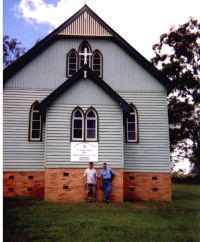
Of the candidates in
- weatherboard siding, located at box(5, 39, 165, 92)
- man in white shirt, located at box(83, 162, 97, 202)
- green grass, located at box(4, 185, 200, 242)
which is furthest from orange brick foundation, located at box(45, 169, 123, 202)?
weatherboard siding, located at box(5, 39, 165, 92)

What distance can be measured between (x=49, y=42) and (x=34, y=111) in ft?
13.1

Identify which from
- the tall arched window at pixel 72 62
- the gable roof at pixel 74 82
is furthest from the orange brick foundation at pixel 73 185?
the tall arched window at pixel 72 62

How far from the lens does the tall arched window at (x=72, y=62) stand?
21.5 metres

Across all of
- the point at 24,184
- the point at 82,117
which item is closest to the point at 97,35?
the point at 82,117

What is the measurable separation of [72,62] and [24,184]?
7.33 m

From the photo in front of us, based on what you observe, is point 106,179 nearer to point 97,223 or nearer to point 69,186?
point 69,186

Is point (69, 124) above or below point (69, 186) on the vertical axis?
above

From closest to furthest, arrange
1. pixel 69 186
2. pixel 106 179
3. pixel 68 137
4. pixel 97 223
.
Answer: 1. pixel 97 223
2. pixel 106 179
3. pixel 69 186
4. pixel 68 137

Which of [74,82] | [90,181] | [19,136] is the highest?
[74,82]

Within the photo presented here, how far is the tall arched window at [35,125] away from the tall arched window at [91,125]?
3.14 meters

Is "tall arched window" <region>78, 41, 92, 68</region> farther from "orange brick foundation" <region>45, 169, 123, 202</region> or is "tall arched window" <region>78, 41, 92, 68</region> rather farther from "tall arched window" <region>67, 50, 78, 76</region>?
"orange brick foundation" <region>45, 169, 123, 202</region>

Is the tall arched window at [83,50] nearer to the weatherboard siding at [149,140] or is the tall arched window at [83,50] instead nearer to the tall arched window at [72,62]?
the tall arched window at [72,62]

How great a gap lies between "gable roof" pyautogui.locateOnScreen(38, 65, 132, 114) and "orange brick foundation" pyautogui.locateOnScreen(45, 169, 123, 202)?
3148 mm

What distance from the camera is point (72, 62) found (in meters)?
21.7
